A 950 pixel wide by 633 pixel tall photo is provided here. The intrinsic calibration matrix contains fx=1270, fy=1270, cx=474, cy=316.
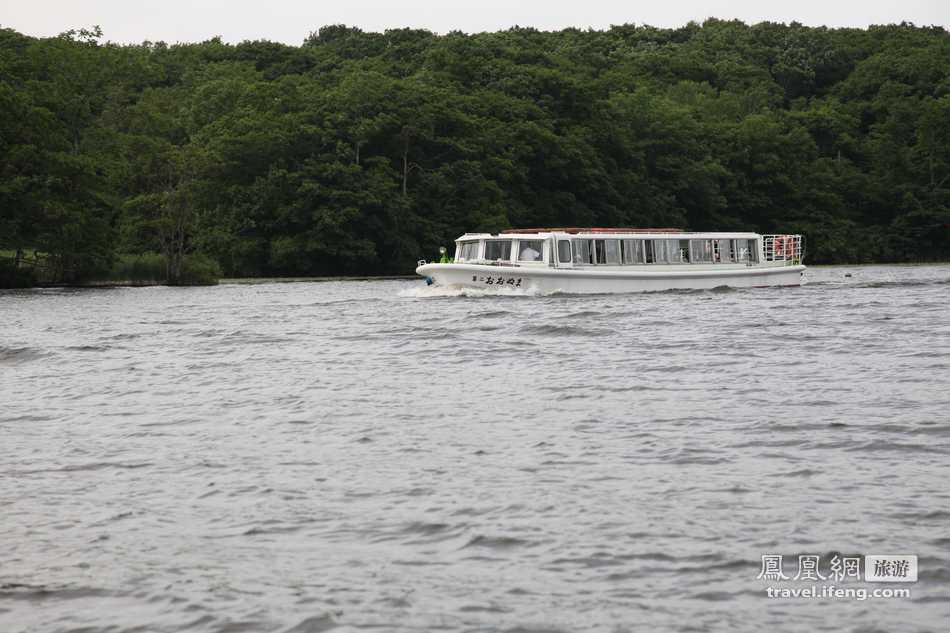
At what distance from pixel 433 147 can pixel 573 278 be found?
47259 mm

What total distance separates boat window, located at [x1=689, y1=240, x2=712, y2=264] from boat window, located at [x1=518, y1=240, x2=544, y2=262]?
8239mm

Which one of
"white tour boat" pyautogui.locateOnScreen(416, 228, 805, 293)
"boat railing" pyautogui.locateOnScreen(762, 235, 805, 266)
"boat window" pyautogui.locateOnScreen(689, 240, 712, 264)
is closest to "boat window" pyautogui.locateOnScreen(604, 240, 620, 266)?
"white tour boat" pyautogui.locateOnScreen(416, 228, 805, 293)

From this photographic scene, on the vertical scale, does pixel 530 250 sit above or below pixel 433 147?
below

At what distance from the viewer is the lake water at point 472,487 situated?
8469mm

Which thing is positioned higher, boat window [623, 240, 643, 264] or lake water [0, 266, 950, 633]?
boat window [623, 240, 643, 264]

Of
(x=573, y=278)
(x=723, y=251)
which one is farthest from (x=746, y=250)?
(x=573, y=278)

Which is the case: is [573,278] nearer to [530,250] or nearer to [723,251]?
[530,250]

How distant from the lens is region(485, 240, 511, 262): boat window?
49219 mm

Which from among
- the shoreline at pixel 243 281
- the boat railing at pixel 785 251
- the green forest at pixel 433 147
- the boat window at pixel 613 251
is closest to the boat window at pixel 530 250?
the boat window at pixel 613 251

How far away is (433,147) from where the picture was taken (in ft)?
306

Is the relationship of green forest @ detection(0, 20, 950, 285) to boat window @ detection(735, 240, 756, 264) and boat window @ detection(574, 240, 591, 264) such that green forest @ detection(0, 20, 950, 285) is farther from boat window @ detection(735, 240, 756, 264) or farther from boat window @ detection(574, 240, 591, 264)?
boat window @ detection(735, 240, 756, 264)

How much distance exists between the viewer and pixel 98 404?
18250 millimetres

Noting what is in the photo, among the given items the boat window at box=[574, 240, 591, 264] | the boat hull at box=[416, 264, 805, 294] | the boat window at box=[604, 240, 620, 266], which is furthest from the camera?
the boat window at box=[604, 240, 620, 266]

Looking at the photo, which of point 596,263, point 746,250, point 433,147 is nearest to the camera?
point 596,263
